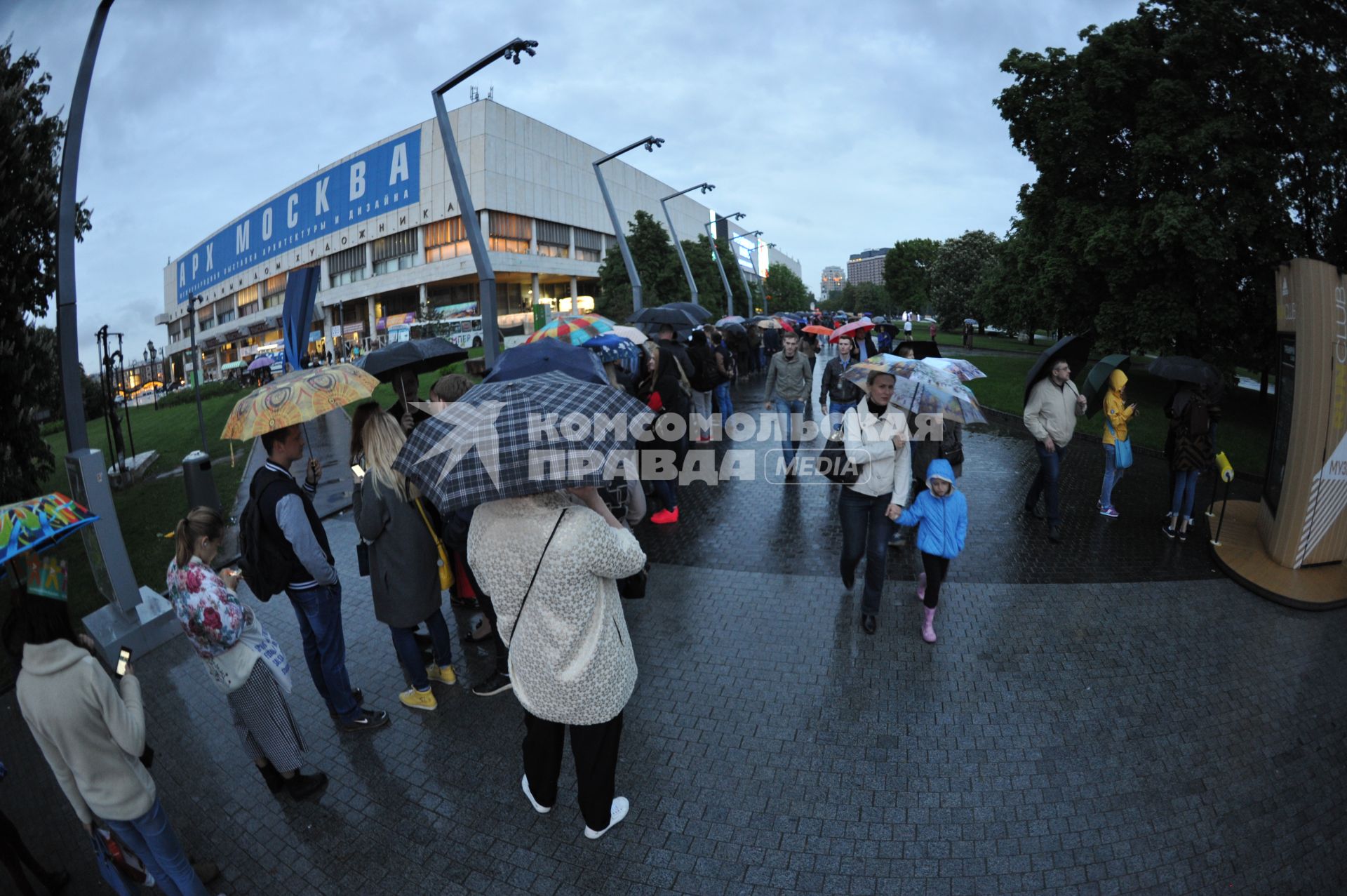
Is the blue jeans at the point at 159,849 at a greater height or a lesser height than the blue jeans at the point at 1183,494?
lesser

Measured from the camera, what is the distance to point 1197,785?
346 centimetres

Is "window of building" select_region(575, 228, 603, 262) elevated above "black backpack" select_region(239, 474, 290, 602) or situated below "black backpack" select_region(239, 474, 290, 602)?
above

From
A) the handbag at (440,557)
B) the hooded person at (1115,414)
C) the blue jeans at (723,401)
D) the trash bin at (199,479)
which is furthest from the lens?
the blue jeans at (723,401)

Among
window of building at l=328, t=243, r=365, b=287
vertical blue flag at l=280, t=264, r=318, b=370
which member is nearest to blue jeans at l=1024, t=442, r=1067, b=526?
vertical blue flag at l=280, t=264, r=318, b=370

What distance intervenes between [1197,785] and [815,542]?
3.94 metres

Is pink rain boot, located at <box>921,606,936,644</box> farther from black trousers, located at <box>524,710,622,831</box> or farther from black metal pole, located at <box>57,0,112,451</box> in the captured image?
black metal pole, located at <box>57,0,112,451</box>

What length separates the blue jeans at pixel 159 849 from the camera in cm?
270

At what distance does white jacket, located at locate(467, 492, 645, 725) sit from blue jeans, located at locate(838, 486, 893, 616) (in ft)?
8.84

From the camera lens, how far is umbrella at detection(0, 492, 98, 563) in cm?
252

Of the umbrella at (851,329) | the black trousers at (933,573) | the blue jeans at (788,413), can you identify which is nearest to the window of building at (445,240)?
the umbrella at (851,329)

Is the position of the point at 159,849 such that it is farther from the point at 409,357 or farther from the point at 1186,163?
the point at 1186,163

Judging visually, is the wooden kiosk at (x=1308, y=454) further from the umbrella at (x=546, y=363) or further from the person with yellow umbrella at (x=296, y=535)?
the person with yellow umbrella at (x=296, y=535)

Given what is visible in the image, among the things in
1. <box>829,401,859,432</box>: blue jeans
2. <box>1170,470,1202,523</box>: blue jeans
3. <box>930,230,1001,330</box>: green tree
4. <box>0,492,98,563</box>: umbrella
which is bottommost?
<box>1170,470,1202,523</box>: blue jeans

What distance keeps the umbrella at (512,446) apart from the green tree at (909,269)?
8512 centimetres
